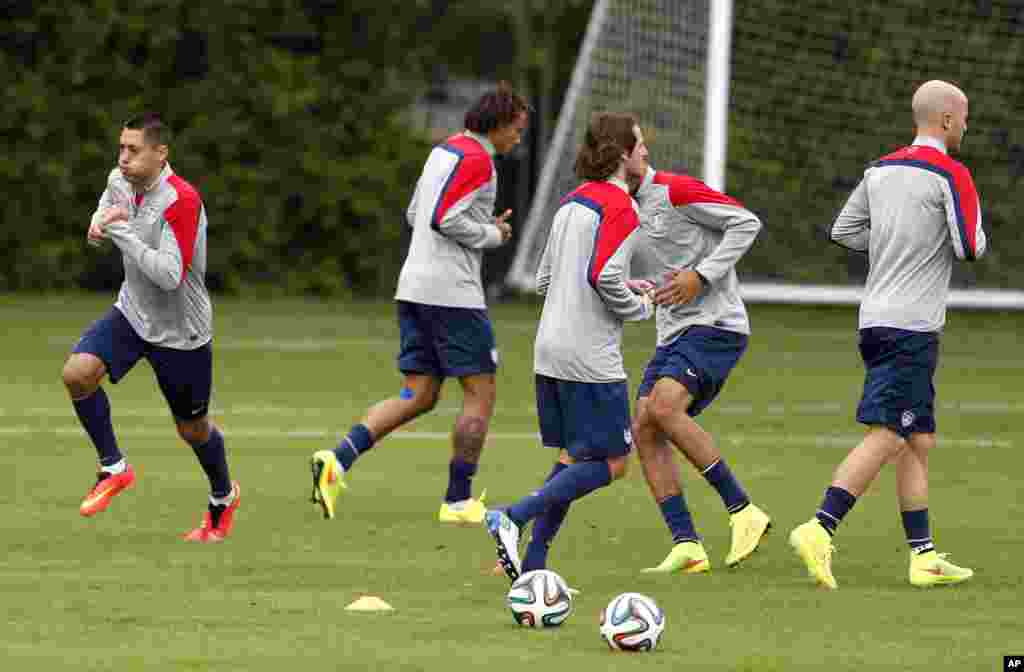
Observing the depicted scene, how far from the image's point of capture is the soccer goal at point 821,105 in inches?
892

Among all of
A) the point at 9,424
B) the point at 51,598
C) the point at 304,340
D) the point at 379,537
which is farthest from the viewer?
the point at 304,340

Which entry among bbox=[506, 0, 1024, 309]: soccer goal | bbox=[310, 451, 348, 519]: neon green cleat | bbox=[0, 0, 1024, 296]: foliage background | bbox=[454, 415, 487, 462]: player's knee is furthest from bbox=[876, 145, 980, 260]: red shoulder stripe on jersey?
bbox=[0, 0, 1024, 296]: foliage background

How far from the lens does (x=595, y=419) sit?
26.6 ft

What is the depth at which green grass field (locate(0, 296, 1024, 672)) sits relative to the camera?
6.87 m

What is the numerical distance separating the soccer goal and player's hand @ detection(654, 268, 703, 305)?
13.1 metres

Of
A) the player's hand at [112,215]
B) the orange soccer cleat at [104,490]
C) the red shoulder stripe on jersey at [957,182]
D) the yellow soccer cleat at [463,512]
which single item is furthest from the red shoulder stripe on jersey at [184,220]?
the red shoulder stripe on jersey at [957,182]

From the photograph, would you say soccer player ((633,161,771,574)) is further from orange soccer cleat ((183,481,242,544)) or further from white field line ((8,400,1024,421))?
white field line ((8,400,1024,421))

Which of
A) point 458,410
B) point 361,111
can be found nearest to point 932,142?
point 458,410

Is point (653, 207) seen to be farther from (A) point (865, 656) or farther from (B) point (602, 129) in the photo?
(A) point (865, 656)

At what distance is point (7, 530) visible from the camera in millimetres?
9438

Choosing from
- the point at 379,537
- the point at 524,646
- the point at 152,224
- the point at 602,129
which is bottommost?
the point at 379,537

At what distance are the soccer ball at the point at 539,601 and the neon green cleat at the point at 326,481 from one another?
8.98ft

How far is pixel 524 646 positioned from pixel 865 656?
1057 millimetres

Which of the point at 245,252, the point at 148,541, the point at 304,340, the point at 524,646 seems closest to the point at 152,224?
the point at 148,541
